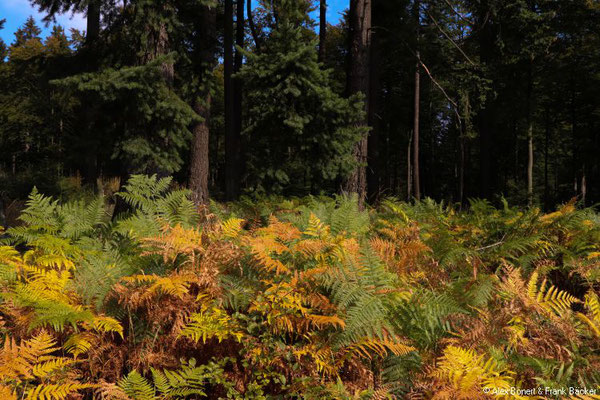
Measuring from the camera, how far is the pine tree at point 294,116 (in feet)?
25.2

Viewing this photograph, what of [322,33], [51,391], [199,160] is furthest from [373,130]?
[51,391]

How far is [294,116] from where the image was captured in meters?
7.68

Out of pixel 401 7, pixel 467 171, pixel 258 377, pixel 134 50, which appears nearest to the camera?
pixel 258 377

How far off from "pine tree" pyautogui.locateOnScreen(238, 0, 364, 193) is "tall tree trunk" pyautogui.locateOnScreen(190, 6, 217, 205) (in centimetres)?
186

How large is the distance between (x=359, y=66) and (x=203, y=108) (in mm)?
4442

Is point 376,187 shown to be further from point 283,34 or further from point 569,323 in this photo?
point 569,323

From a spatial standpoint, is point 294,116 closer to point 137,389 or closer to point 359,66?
point 359,66

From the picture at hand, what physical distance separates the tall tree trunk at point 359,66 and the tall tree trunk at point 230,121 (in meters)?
5.28

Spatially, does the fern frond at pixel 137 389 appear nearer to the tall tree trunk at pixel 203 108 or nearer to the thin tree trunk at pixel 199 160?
the tall tree trunk at pixel 203 108

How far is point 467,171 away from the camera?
3684 cm

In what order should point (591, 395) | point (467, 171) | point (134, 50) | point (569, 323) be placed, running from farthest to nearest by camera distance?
point (467, 171)
point (134, 50)
point (569, 323)
point (591, 395)

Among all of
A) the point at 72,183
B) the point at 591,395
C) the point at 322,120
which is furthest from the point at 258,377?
the point at 72,183

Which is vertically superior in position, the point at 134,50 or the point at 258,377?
the point at 134,50

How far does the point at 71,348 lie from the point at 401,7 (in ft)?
49.4
